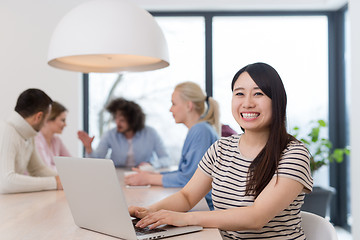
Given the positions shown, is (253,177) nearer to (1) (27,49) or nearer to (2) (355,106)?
(2) (355,106)

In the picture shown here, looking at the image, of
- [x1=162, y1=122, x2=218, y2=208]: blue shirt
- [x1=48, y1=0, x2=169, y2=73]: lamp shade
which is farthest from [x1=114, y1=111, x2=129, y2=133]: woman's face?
[x1=48, y1=0, x2=169, y2=73]: lamp shade

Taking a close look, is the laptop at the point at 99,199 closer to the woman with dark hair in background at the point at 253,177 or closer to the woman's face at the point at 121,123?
the woman with dark hair in background at the point at 253,177

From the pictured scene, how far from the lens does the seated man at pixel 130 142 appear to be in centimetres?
369

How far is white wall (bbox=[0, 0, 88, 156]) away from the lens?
4.13 m

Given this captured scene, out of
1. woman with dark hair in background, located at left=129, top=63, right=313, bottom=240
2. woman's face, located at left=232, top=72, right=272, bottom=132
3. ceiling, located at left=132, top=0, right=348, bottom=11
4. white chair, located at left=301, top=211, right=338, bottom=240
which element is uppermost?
ceiling, located at left=132, top=0, right=348, bottom=11

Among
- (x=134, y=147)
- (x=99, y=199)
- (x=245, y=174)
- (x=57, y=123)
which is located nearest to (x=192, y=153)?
(x=245, y=174)

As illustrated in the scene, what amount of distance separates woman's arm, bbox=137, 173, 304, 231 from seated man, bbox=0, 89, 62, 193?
1.01 metres

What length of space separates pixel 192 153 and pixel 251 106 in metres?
0.85

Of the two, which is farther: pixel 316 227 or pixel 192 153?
pixel 192 153

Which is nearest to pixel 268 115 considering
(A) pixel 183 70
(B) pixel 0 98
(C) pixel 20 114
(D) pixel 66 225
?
(D) pixel 66 225

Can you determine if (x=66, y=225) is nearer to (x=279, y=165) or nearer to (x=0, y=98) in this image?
(x=279, y=165)

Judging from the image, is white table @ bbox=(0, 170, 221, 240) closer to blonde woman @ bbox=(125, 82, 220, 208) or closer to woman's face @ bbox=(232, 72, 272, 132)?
blonde woman @ bbox=(125, 82, 220, 208)

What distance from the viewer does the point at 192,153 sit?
2201 mm

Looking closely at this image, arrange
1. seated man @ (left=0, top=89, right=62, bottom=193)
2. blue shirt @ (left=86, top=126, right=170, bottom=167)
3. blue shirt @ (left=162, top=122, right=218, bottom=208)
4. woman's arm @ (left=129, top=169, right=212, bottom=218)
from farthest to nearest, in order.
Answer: blue shirt @ (left=86, top=126, right=170, bottom=167)
blue shirt @ (left=162, top=122, right=218, bottom=208)
seated man @ (left=0, top=89, right=62, bottom=193)
woman's arm @ (left=129, top=169, right=212, bottom=218)
